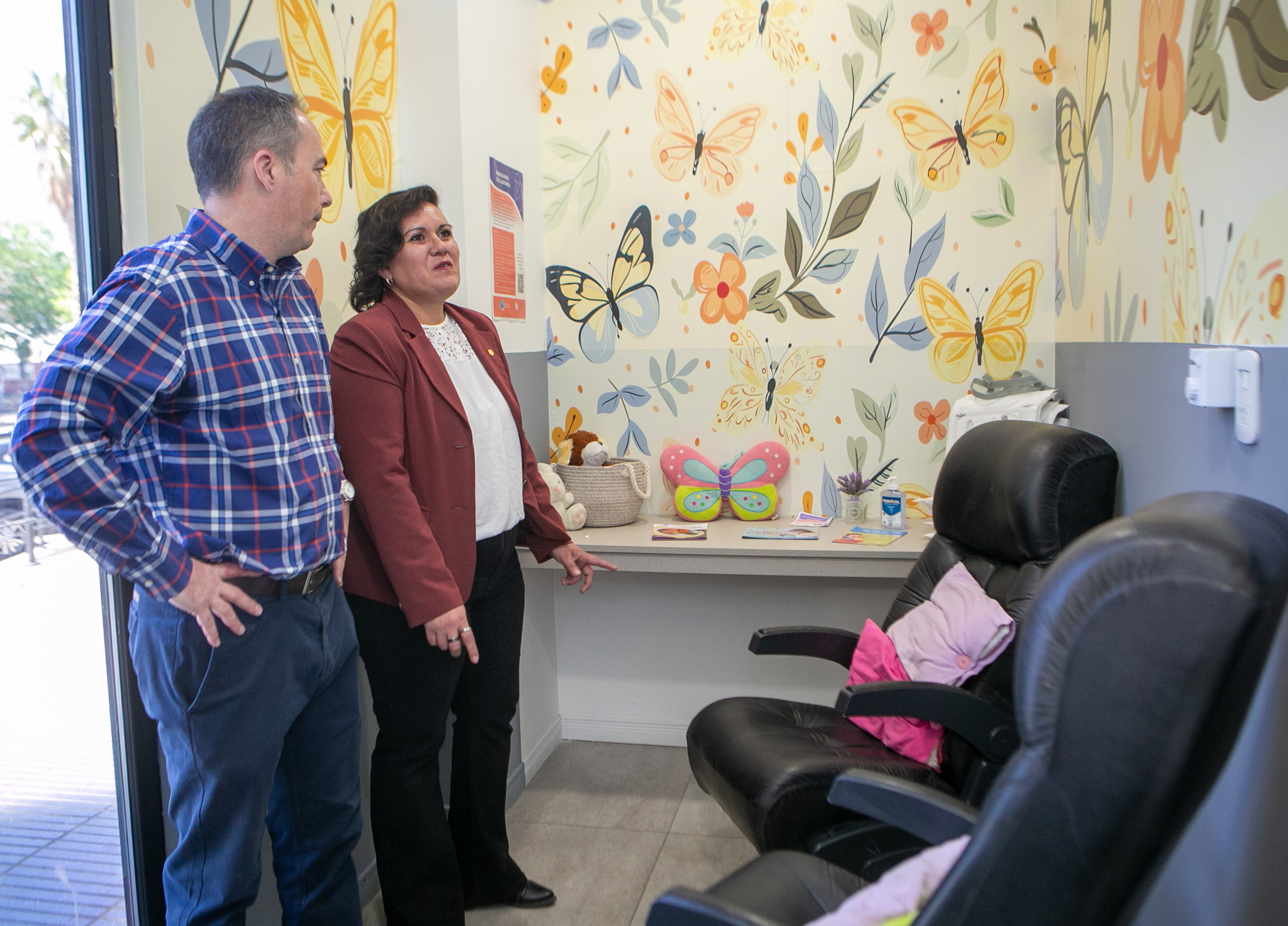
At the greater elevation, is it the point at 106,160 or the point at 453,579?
the point at 106,160

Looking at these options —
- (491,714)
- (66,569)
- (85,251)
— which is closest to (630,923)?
(491,714)

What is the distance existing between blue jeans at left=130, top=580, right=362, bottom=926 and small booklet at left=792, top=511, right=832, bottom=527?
5.57ft

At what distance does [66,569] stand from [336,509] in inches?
18.4

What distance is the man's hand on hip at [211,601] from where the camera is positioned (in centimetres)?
126

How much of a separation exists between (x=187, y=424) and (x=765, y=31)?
239 cm

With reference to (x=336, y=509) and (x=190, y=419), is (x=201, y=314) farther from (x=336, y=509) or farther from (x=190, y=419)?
(x=336, y=509)

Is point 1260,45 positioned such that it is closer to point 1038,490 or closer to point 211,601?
point 1038,490

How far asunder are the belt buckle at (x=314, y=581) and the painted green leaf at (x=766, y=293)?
1.92m

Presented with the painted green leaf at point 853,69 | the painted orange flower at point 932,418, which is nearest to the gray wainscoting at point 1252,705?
the painted orange flower at point 932,418

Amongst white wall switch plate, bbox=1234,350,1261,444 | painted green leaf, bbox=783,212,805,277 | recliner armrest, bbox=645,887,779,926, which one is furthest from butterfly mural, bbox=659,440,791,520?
recliner armrest, bbox=645,887,779,926

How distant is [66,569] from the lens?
4.98 ft

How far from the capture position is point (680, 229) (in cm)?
308

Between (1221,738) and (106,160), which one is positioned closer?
(1221,738)

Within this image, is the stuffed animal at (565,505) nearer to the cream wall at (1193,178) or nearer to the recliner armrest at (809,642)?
the recliner armrest at (809,642)
